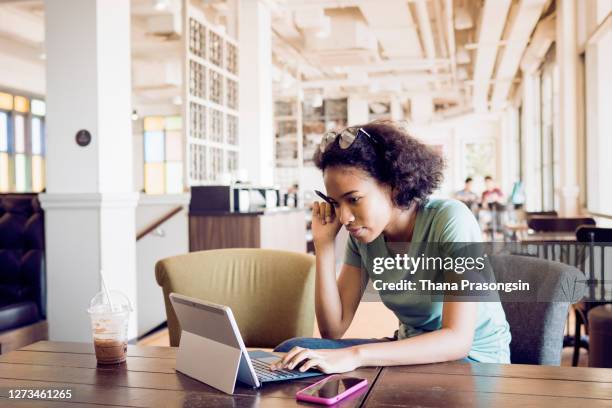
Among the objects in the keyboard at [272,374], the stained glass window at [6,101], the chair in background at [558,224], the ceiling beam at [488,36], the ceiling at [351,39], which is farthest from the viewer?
the stained glass window at [6,101]

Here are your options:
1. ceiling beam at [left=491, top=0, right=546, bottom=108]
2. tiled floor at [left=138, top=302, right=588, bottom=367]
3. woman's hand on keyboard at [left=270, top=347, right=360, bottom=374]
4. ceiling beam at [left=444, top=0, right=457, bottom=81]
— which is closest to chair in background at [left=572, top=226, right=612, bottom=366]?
tiled floor at [left=138, top=302, right=588, bottom=367]

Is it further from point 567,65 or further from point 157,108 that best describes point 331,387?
point 157,108

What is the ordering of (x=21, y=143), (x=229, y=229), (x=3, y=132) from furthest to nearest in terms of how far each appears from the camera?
1. (x=21, y=143)
2. (x=3, y=132)
3. (x=229, y=229)

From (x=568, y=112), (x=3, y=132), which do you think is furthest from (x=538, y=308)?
(x=3, y=132)

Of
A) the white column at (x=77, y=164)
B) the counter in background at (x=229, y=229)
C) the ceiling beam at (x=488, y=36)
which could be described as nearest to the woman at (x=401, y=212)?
the white column at (x=77, y=164)

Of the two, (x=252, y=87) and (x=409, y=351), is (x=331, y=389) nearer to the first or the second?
(x=409, y=351)

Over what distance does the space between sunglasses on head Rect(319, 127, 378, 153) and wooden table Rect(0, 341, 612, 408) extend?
1.96 feet

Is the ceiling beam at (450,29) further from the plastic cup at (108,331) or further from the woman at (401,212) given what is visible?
the plastic cup at (108,331)

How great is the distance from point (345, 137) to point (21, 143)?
10.0m

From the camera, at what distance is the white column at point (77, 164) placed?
12.7 ft

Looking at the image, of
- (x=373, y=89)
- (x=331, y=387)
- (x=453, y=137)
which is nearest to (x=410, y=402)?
(x=331, y=387)

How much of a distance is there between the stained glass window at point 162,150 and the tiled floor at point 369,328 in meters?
9.85

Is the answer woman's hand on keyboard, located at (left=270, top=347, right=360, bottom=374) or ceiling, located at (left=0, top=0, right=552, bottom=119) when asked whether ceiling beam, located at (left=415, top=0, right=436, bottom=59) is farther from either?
woman's hand on keyboard, located at (left=270, top=347, right=360, bottom=374)

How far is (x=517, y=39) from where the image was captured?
8.79 metres
